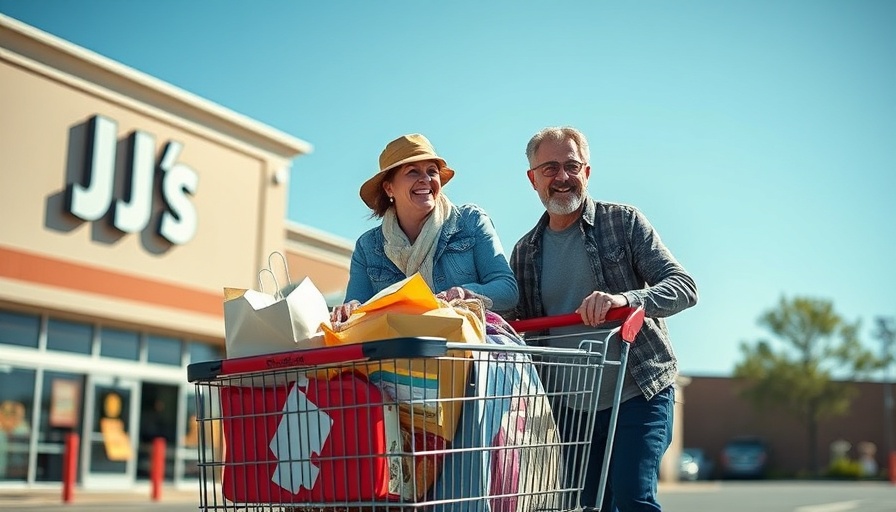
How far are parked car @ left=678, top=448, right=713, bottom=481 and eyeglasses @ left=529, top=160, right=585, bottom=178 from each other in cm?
3867

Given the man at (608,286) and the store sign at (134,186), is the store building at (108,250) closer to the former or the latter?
the store sign at (134,186)

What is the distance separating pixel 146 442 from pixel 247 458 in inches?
706

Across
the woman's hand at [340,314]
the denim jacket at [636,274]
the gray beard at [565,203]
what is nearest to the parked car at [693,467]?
the denim jacket at [636,274]

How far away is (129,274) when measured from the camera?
62.3ft

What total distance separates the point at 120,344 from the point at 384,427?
1784 cm

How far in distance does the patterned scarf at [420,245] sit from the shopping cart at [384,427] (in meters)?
0.77

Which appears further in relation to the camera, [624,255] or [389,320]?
[624,255]

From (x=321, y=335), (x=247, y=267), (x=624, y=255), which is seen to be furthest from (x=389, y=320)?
(x=247, y=267)

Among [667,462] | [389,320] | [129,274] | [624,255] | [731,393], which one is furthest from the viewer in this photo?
[731,393]

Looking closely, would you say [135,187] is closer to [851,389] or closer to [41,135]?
[41,135]

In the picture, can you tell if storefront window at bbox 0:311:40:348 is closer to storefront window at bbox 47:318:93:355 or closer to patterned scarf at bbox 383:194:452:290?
storefront window at bbox 47:318:93:355

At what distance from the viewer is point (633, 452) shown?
337 centimetres

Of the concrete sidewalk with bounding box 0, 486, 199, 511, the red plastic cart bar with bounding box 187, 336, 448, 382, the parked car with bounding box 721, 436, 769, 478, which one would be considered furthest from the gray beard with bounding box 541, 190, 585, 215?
the parked car with bounding box 721, 436, 769, 478

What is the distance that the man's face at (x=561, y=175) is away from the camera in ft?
11.7
